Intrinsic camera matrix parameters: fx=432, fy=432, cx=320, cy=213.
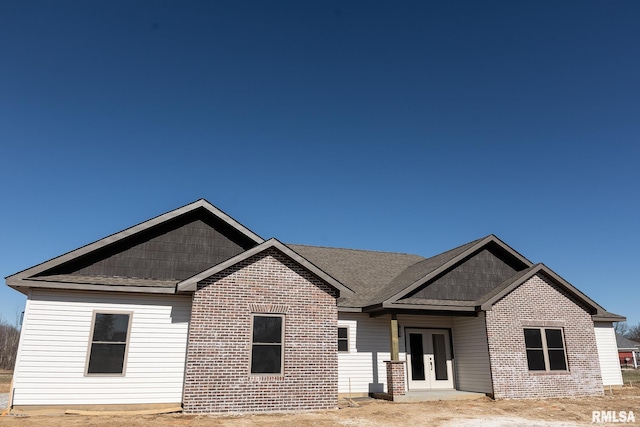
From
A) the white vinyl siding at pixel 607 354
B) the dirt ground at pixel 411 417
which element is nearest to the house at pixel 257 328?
the dirt ground at pixel 411 417

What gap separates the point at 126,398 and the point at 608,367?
64.9ft

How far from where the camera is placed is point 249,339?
12602 mm

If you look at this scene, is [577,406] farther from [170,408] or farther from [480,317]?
[170,408]

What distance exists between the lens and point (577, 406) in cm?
1412

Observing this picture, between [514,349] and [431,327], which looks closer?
[514,349]

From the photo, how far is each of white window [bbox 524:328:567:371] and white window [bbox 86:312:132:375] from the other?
45.3ft

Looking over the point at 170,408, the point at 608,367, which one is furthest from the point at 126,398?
the point at 608,367

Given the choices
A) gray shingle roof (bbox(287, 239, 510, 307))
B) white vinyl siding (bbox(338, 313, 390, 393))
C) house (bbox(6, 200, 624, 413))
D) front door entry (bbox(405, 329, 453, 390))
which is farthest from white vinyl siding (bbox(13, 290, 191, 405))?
front door entry (bbox(405, 329, 453, 390))

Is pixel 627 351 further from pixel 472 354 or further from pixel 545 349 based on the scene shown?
pixel 472 354

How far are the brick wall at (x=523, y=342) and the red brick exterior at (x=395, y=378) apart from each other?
3308 millimetres

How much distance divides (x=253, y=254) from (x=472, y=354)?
9.53 metres

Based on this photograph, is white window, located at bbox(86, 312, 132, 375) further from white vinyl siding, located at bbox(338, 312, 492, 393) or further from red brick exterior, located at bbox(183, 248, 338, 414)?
white vinyl siding, located at bbox(338, 312, 492, 393)

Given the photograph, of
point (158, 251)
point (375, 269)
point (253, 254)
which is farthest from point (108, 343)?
point (375, 269)

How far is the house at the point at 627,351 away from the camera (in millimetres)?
47819
